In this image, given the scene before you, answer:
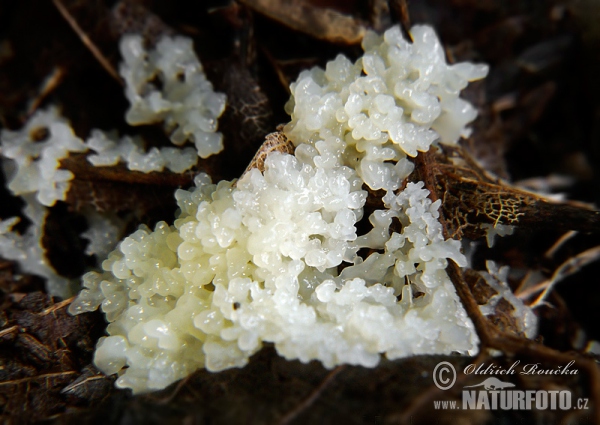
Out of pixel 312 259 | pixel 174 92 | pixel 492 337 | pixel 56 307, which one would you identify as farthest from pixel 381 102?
pixel 56 307

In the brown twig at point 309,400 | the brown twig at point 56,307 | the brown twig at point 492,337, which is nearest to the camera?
the brown twig at point 309,400

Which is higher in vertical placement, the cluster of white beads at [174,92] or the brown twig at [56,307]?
the cluster of white beads at [174,92]

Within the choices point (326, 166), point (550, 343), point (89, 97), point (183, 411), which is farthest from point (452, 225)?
point (89, 97)

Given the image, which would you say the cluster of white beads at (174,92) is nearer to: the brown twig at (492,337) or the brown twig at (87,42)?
the brown twig at (87,42)

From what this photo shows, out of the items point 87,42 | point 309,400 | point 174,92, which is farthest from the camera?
point 87,42
